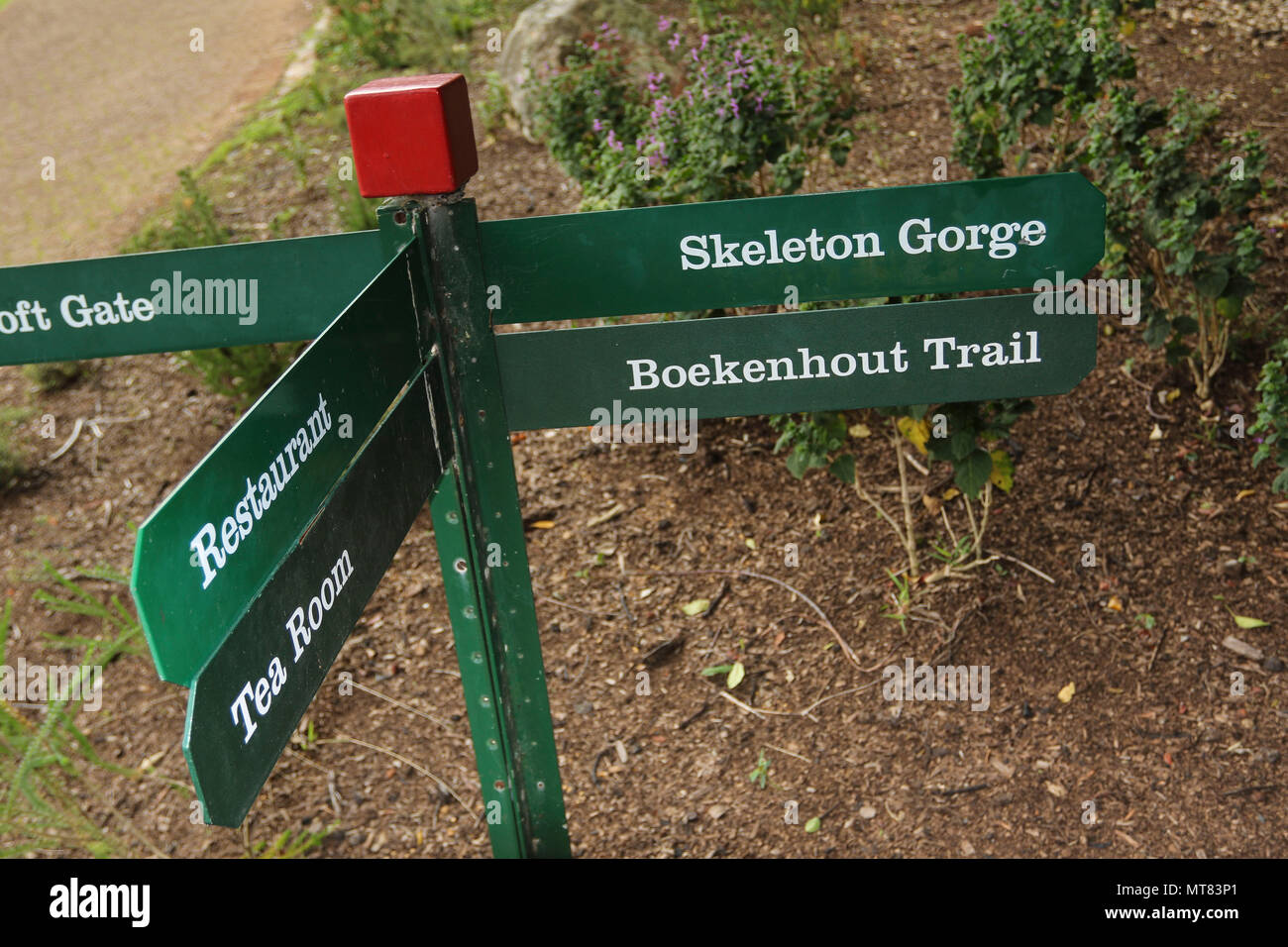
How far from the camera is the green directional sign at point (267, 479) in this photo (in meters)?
1.16

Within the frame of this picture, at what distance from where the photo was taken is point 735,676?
315 centimetres

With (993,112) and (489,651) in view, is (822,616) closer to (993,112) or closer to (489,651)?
(489,651)

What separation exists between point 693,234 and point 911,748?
1613 millimetres

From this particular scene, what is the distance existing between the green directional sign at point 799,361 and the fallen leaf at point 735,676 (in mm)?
1361

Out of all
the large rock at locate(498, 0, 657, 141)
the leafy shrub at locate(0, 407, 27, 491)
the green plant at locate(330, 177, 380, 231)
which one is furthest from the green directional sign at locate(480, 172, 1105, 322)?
the large rock at locate(498, 0, 657, 141)

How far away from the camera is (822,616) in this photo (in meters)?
3.26

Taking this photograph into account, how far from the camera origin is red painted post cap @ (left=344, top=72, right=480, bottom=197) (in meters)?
1.73

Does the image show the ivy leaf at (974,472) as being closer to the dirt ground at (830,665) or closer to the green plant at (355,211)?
the dirt ground at (830,665)

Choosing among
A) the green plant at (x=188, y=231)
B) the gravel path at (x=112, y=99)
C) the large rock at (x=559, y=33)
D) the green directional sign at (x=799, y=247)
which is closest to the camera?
the green directional sign at (x=799, y=247)

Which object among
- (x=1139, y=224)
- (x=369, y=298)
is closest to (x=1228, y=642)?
(x=1139, y=224)

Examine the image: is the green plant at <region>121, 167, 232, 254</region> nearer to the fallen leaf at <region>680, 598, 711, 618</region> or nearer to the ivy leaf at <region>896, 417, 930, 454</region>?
the fallen leaf at <region>680, 598, 711, 618</region>

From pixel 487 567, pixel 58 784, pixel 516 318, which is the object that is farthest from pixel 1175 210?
pixel 58 784

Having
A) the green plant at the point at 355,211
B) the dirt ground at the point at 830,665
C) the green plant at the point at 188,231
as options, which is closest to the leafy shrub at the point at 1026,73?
the dirt ground at the point at 830,665

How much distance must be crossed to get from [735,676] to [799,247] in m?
1.59
